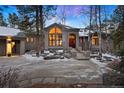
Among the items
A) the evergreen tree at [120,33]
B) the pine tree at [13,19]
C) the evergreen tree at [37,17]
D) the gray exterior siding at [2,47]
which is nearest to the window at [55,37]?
the evergreen tree at [37,17]

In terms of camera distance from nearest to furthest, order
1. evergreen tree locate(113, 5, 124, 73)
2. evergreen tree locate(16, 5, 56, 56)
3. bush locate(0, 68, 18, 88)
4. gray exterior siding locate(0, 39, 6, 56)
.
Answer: bush locate(0, 68, 18, 88) < evergreen tree locate(113, 5, 124, 73) < evergreen tree locate(16, 5, 56, 56) < gray exterior siding locate(0, 39, 6, 56)

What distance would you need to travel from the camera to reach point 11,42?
16.8ft

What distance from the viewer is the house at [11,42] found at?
5.03 meters

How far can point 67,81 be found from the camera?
4.82 meters

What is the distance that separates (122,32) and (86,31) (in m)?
0.64

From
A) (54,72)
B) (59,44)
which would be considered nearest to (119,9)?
(59,44)

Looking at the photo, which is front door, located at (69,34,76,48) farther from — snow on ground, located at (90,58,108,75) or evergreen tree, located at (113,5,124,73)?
evergreen tree, located at (113,5,124,73)

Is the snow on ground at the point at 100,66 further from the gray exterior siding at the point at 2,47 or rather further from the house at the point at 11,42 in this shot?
the gray exterior siding at the point at 2,47

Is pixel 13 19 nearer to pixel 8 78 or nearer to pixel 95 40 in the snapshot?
pixel 8 78

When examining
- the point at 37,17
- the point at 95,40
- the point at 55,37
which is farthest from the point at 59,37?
the point at 95,40

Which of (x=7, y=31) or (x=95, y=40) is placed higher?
(x=7, y=31)

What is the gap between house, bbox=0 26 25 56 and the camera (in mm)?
5031

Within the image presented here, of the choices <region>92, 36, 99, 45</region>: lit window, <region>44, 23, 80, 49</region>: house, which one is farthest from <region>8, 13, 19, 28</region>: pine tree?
<region>92, 36, 99, 45</region>: lit window

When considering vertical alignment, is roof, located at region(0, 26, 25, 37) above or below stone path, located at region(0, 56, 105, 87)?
above
